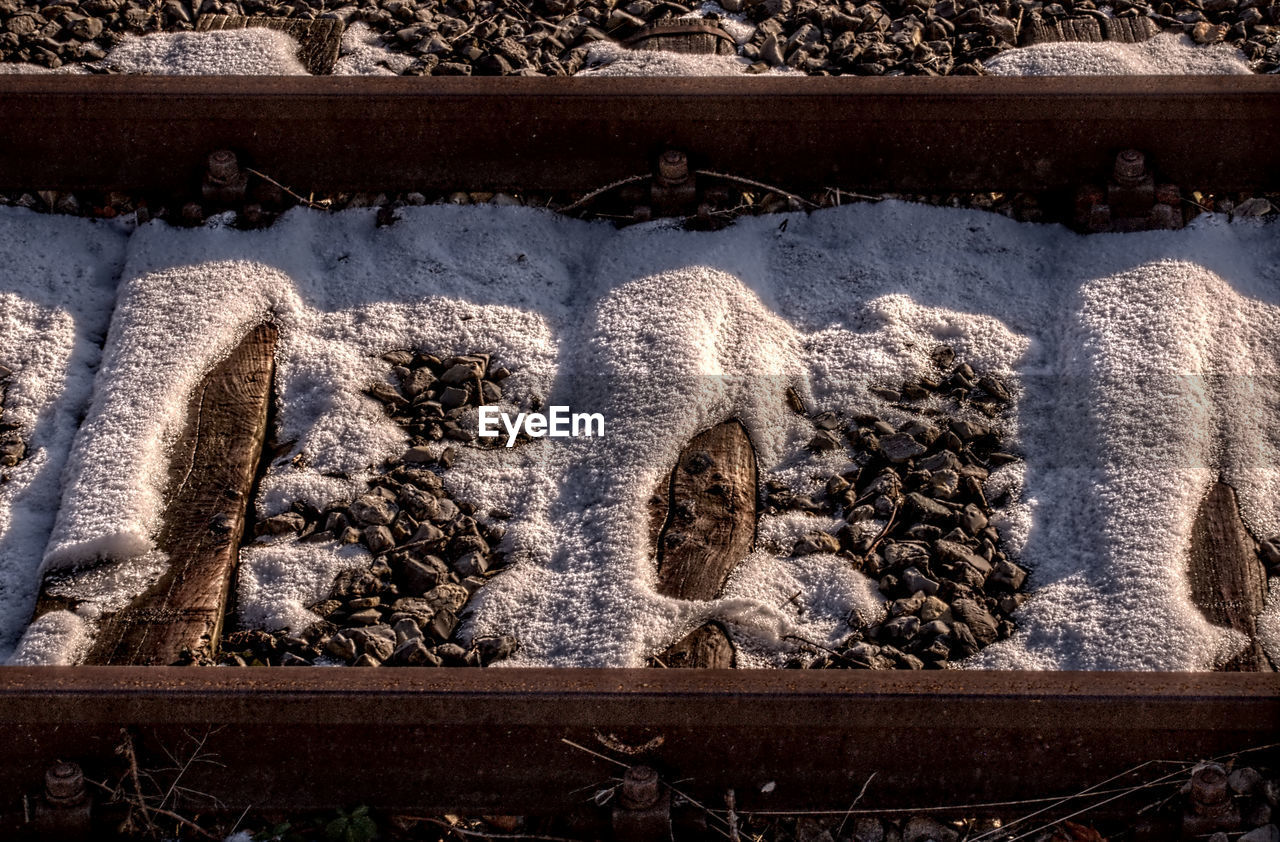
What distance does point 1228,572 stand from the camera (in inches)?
169

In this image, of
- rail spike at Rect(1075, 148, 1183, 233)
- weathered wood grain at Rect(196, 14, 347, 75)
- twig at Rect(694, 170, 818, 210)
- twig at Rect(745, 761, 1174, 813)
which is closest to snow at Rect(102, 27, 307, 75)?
weathered wood grain at Rect(196, 14, 347, 75)

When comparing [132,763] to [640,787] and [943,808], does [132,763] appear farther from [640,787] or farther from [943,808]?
[943,808]

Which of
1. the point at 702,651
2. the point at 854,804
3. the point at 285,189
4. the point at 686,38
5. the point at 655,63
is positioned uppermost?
the point at 686,38

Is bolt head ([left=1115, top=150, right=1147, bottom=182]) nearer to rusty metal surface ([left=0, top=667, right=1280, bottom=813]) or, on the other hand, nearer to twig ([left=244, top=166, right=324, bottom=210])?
rusty metal surface ([left=0, top=667, right=1280, bottom=813])

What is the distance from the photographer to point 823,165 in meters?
5.46

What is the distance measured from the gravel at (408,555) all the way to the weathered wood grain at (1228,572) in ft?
5.97

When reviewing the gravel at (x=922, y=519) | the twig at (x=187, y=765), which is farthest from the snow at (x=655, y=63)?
the twig at (x=187, y=765)

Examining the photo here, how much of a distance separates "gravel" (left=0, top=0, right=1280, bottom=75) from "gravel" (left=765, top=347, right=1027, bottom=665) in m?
1.62

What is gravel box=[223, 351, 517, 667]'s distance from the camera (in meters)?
4.18

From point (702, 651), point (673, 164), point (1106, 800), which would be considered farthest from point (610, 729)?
point (673, 164)

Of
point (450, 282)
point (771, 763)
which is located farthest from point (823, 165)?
point (771, 763)

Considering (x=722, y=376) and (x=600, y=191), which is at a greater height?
(x=600, y=191)

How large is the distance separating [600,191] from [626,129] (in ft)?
0.73

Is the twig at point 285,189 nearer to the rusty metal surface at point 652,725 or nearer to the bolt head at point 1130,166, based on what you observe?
the rusty metal surface at point 652,725
